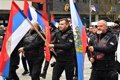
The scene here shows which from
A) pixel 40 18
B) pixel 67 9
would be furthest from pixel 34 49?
pixel 67 9

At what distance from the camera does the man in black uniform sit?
9.14 meters

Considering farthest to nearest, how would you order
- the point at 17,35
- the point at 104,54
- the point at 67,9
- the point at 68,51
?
the point at 67,9 < the point at 17,35 < the point at 68,51 < the point at 104,54

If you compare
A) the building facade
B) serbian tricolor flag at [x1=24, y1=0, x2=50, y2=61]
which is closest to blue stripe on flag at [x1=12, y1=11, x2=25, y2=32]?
serbian tricolor flag at [x1=24, y1=0, x2=50, y2=61]

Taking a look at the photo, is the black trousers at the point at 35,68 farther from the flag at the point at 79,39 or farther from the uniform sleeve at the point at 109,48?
the uniform sleeve at the point at 109,48

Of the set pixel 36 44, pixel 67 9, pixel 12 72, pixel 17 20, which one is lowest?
pixel 67 9

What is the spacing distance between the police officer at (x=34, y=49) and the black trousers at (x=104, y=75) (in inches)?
92.7

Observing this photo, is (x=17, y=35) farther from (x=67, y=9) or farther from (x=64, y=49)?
(x=67, y=9)

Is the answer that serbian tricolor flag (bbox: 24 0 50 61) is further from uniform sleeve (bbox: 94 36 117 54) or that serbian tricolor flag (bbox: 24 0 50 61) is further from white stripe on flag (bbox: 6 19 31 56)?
uniform sleeve (bbox: 94 36 117 54)

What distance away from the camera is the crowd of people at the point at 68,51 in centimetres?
805

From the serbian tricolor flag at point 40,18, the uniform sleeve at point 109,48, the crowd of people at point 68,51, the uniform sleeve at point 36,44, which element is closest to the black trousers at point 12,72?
the crowd of people at point 68,51

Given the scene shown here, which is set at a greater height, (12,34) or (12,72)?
(12,34)

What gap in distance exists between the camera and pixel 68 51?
9.31m

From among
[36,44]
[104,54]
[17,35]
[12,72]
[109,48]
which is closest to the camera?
[109,48]

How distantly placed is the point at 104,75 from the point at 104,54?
412 millimetres
